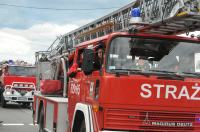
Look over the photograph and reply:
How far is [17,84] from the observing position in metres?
21.0

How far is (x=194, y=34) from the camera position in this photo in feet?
23.4

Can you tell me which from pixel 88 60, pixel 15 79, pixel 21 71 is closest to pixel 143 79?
pixel 88 60

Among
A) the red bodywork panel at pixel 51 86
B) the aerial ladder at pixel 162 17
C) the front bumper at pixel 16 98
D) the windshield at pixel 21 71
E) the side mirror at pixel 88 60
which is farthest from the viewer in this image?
the windshield at pixel 21 71

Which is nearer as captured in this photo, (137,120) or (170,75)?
(137,120)

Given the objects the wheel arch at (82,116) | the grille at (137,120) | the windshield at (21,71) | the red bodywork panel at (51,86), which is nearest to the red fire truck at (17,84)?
the windshield at (21,71)

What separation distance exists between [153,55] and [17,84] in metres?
15.2

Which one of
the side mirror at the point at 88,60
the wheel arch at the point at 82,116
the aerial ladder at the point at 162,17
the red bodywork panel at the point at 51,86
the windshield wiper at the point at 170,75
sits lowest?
the wheel arch at the point at 82,116

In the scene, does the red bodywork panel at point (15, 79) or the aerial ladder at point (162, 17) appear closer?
the aerial ladder at point (162, 17)

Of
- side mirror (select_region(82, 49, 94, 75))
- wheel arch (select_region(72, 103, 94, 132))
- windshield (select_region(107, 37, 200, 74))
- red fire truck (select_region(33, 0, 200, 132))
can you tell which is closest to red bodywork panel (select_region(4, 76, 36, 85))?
red fire truck (select_region(33, 0, 200, 132))

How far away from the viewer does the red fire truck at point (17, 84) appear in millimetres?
20906

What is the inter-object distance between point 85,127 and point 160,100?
4.35ft

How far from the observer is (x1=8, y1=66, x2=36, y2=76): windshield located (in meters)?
21.3

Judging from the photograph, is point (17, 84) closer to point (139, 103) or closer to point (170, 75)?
point (170, 75)

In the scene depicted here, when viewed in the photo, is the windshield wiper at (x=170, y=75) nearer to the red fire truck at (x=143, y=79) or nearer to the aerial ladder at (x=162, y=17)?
the red fire truck at (x=143, y=79)
